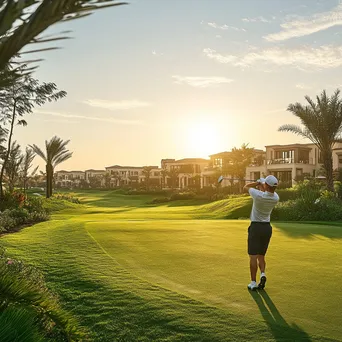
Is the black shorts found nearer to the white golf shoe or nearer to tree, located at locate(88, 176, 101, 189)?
the white golf shoe

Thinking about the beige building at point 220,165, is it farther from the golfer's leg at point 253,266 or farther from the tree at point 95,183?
the golfer's leg at point 253,266

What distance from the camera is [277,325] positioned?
6.57 m

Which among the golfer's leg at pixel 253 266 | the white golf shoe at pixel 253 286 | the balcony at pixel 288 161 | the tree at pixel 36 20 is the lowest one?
the white golf shoe at pixel 253 286

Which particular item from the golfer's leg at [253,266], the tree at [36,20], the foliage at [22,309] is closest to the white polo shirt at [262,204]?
the golfer's leg at [253,266]

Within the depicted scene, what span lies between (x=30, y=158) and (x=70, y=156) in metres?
6.36

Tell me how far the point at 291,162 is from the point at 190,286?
198 ft

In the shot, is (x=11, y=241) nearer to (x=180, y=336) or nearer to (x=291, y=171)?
(x=180, y=336)

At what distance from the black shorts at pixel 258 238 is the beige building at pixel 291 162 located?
2182 inches

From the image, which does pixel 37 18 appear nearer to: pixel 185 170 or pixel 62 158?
pixel 62 158

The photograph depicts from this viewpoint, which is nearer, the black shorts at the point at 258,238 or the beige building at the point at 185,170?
the black shorts at the point at 258,238

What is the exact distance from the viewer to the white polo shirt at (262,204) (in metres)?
8.86

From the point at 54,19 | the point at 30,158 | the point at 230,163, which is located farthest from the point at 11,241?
the point at 230,163

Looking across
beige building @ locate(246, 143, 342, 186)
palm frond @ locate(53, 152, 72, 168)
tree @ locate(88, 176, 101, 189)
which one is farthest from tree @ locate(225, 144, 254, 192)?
tree @ locate(88, 176, 101, 189)

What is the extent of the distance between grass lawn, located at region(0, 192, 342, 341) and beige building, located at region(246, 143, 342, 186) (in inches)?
2039
